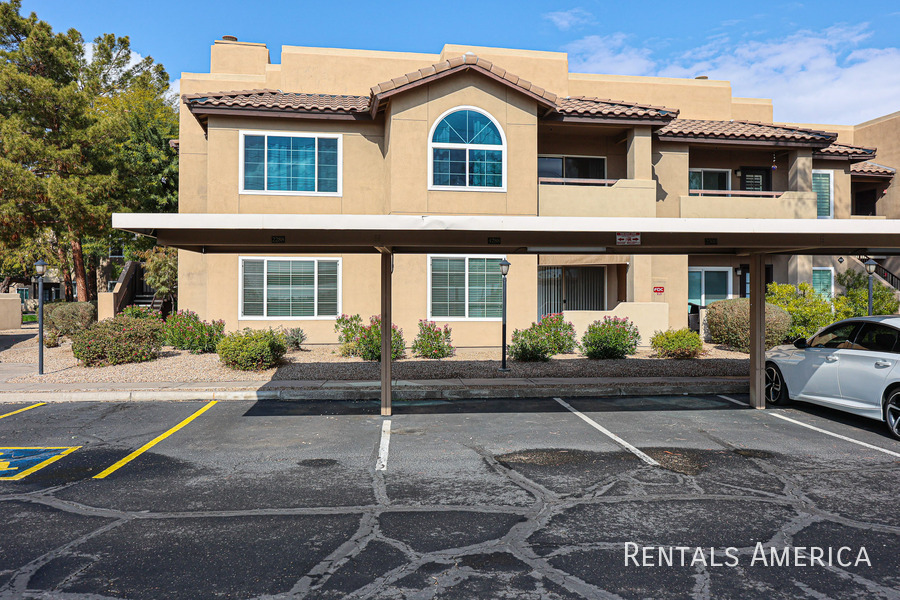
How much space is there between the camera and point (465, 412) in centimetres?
987

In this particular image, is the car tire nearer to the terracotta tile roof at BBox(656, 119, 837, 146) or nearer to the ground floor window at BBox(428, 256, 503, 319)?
the ground floor window at BBox(428, 256, 503, 319)

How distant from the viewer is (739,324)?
16.5m

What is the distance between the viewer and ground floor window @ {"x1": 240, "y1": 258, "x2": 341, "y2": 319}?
56.7 ft

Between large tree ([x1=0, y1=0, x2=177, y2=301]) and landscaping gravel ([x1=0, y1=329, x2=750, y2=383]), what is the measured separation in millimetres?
6078

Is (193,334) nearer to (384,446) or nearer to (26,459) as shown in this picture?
(26,459)

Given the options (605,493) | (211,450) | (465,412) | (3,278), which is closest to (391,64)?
(465,412)

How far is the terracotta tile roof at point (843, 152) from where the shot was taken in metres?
21.0

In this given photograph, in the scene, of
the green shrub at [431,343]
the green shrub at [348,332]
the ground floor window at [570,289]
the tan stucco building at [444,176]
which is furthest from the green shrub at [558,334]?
the green shrub at [348,332]

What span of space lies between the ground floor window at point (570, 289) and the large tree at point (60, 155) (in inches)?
597

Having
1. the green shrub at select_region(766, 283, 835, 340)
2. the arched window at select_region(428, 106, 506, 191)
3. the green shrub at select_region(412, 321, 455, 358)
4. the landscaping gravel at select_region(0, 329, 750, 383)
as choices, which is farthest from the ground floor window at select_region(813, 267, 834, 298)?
the green shrub at select_region(412, 321, 455, 358)

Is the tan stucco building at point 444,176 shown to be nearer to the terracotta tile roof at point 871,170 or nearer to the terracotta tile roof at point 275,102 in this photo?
the terracotta tile roof at point 275,102

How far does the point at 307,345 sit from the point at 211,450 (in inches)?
385

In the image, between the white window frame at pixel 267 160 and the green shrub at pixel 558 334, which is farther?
the white window frame at pixel 267 160

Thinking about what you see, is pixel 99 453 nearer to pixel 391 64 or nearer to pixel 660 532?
pixel 660 532
